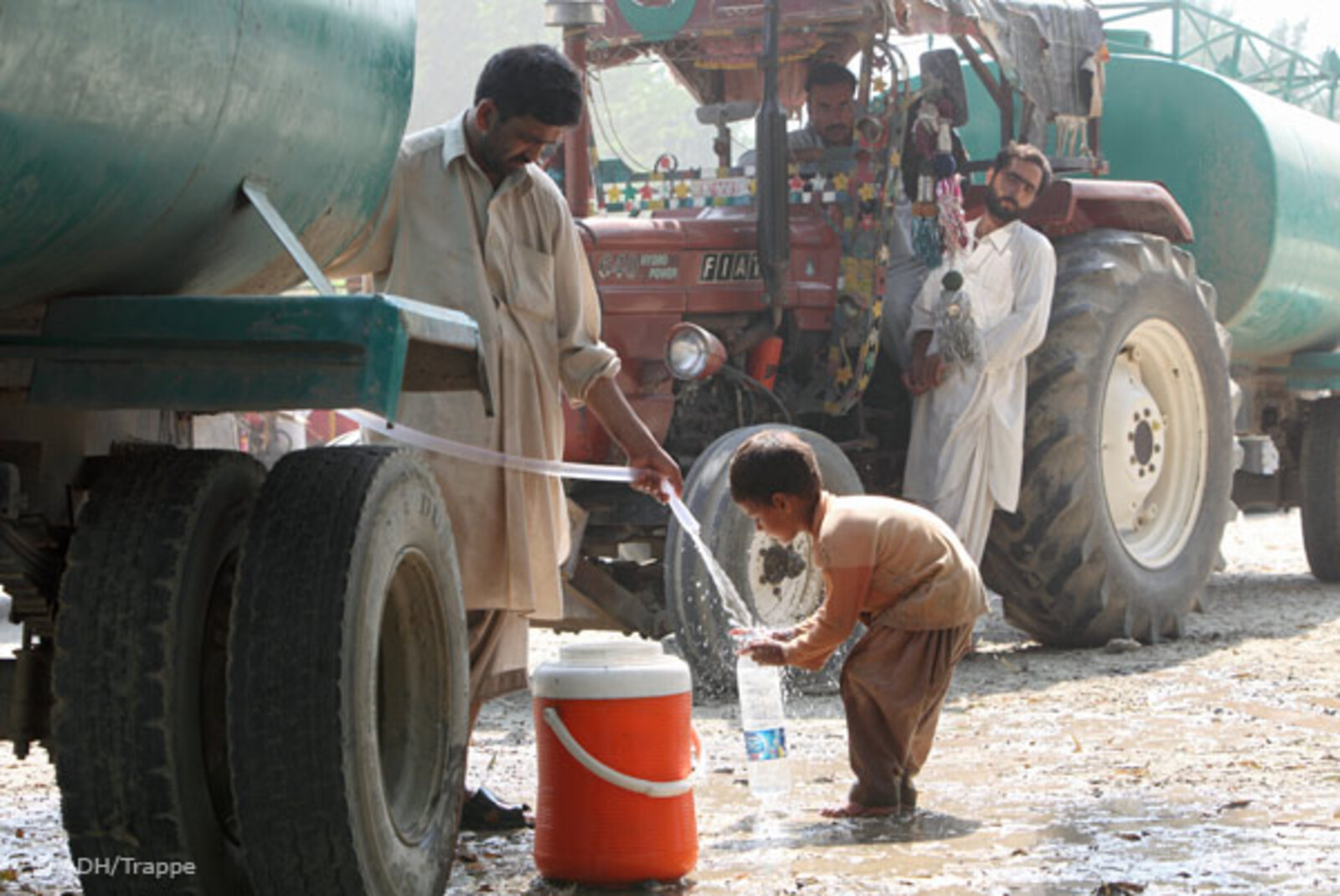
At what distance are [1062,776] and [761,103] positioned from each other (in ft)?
10.4

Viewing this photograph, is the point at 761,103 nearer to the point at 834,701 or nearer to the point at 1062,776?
the point at 834,701

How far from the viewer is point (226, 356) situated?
325 cm

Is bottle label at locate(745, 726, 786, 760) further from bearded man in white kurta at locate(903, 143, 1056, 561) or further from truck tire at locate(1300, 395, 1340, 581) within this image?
truck tire at locate(1300, 395, 1340, 581)

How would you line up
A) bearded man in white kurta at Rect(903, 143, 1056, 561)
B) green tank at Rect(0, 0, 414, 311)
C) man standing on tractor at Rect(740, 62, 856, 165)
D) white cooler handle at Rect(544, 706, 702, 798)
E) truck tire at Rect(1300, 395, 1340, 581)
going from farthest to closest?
truck tire at Rect(1300, 395, 1340, 581)
bearded man in white kurta at Rect(903, 143, 1056, 561)
man standing on tractor at Rect(740, 62, 856, 165)
white cooler handle at Rect(544, 706, 702, 798)
green tank at Rect(0, 0, 414, 311)

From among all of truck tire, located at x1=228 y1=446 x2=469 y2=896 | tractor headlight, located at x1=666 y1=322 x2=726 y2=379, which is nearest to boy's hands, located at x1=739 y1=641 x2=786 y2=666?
truck tire, located at x1=228 y1=446 x2=469 y2=896

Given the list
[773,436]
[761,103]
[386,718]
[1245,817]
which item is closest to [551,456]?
[773,436]

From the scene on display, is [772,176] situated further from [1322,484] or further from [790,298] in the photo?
[1322,484]

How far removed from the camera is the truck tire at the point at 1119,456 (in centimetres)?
842

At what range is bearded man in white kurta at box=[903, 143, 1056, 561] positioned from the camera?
8102mm

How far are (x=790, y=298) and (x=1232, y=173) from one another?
358 cm

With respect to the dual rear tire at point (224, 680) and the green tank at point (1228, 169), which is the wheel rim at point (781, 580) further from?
the green tank at point (1228, 169)

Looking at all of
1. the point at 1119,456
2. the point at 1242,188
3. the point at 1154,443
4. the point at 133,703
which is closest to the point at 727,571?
the point at 1119,456

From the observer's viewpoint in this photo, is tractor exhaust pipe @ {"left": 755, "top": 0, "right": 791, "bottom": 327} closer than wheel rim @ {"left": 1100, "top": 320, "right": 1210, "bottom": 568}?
Yes

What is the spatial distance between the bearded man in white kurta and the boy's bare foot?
316cm
